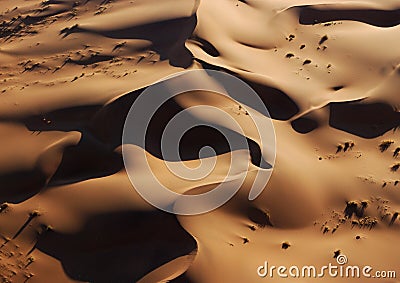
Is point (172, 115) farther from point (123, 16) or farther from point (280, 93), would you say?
point (123, 16)

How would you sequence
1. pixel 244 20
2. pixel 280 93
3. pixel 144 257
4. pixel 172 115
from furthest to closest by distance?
→ pixel 244 20, pixel 280 93, pixel 172 115, pixel 144 257

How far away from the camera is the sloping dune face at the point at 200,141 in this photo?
4633 millimetres

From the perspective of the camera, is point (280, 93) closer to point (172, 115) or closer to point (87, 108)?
point (172, 115)

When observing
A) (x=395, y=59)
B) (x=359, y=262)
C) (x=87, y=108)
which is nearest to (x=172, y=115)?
(x=87, y=108)

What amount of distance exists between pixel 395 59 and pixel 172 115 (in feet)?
13.4

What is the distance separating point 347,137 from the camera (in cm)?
621

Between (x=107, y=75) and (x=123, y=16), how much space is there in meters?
1.98

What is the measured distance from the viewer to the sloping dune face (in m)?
4.63

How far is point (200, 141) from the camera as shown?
5688mm

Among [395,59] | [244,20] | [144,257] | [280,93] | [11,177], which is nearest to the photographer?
[144,257]

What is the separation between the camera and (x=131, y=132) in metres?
5.66

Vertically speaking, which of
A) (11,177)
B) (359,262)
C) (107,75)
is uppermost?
(107,75)

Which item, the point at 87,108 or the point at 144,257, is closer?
the point at 144,257

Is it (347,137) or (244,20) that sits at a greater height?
(244,20)
